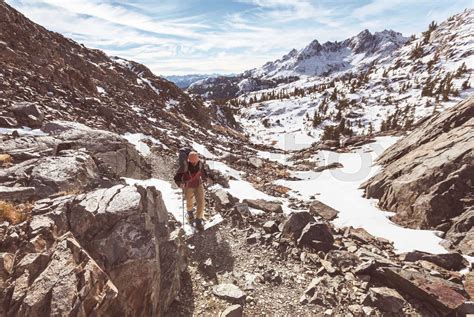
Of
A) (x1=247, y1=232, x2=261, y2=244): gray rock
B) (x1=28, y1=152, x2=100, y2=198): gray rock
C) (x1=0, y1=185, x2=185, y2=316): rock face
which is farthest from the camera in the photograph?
(x1=247, y1=232, x2=261, y2=244): gray rock

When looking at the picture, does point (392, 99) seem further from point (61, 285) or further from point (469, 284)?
point (61, 285)

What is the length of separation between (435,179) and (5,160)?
15637 mm

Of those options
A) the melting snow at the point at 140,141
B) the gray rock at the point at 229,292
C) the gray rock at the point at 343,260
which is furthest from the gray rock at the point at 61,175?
the melting snow at the point at 140,141

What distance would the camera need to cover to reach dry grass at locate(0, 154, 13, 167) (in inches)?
316

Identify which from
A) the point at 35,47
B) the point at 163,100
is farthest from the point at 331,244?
the point at 163,100

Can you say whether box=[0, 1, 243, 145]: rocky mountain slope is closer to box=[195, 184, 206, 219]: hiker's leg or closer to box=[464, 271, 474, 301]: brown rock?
box=[195, 184, 206, 219]: hiker's leg

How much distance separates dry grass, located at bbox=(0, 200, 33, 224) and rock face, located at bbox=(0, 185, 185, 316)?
0.18 meters

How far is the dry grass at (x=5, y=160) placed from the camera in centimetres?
801

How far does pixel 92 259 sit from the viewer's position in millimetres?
5117

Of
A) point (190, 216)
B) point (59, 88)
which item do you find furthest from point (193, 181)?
point (59, 88)

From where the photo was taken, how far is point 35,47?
33.0 metres

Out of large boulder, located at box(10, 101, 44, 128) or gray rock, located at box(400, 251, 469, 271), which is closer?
gray rock, located at box(400, 251, 469, 271)

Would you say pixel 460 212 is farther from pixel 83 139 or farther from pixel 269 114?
pixel 269 114

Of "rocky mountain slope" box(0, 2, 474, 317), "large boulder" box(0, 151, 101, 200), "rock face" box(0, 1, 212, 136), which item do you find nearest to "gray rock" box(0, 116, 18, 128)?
"rocky mountain slope" box(0, 2, 474, 317)
